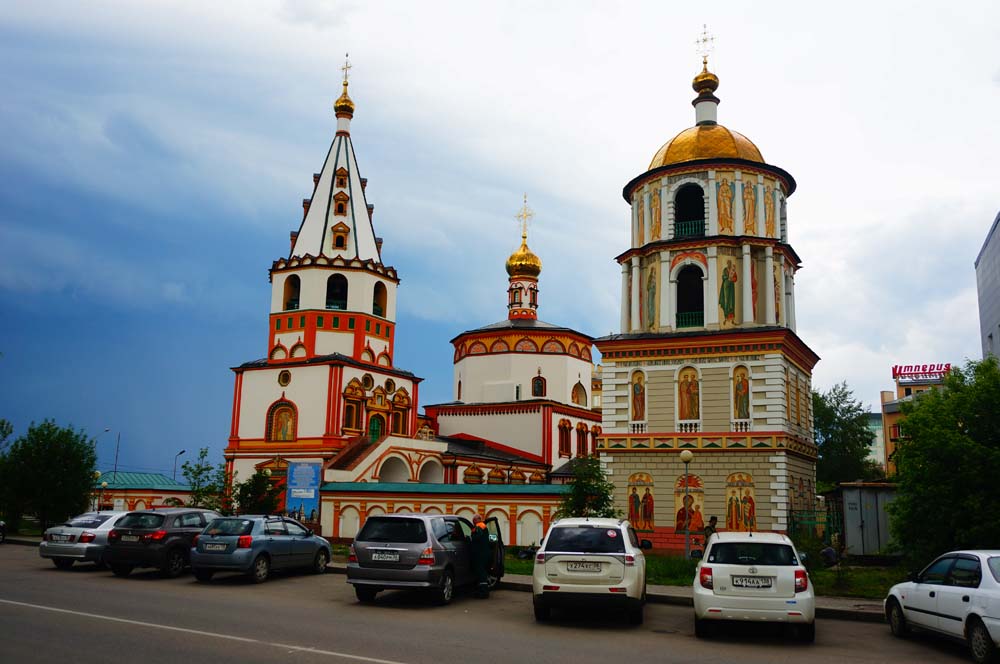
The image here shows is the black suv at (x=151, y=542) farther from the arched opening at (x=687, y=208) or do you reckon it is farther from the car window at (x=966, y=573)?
the arched opening at (x=687, y=208)

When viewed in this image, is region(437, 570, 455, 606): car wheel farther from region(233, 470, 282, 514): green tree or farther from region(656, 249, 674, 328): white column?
region(656, 249, 674, 328): white column

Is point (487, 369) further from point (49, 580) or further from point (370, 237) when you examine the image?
point (49, 580)

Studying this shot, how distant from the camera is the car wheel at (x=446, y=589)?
46.6 feet

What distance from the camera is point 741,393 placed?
27719mm

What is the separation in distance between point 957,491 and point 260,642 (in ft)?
41.0

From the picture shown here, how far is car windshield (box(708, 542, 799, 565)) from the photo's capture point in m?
11.7

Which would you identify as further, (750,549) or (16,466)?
(16,466)

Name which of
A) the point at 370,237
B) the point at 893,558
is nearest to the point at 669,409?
the point at 893,558

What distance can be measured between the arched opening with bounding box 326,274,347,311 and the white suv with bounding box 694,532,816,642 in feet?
107

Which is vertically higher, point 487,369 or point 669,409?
point 487,369

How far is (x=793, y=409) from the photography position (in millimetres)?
29031

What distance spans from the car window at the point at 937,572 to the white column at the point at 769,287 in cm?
1763

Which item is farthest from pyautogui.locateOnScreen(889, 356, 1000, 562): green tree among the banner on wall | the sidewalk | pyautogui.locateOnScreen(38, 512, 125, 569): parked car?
the banner on wall

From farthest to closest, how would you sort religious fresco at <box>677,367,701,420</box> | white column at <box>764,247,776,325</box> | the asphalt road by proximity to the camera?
1. white column at <box>764,247,776,325</box>
2. religious fresco at <box>677,367,701,420</box>
3. the asphalt road
